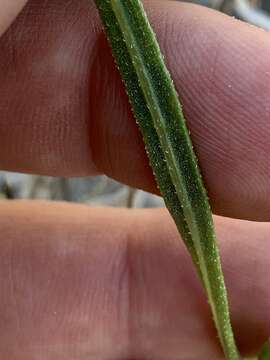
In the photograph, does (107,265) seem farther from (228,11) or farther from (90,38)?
(228,11)

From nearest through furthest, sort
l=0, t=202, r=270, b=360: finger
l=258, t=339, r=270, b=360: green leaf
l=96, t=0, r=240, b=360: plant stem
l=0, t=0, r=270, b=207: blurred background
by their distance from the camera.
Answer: l=96, t=0, r=240, b=360: plant stem
l=258, t=339, r=270, b=360: green leaf
l=0, t=202, r=270, b=360: finger
l=0, t=0, r=270, b=207: blurred background

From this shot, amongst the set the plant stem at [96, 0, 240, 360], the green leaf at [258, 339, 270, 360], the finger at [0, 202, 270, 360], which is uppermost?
the plant stem at [96, 0, 240, 360]

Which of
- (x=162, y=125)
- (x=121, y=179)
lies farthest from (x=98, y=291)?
(x=162, y=125)

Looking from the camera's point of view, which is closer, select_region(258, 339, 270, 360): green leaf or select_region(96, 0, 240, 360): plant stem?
select_region(96, 0, 240, 360): plant stem

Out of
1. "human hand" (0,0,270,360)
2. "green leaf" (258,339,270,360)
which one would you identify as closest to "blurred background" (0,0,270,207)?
"human hand" (0,0,270,360)

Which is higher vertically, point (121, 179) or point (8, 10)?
point (8, 10)

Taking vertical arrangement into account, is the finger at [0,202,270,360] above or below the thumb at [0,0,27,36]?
below

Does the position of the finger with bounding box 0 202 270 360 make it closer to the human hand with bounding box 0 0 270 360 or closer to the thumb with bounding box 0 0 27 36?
the human hand with bounding box 0 0 270 360

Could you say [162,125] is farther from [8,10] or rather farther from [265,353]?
[265,353]
